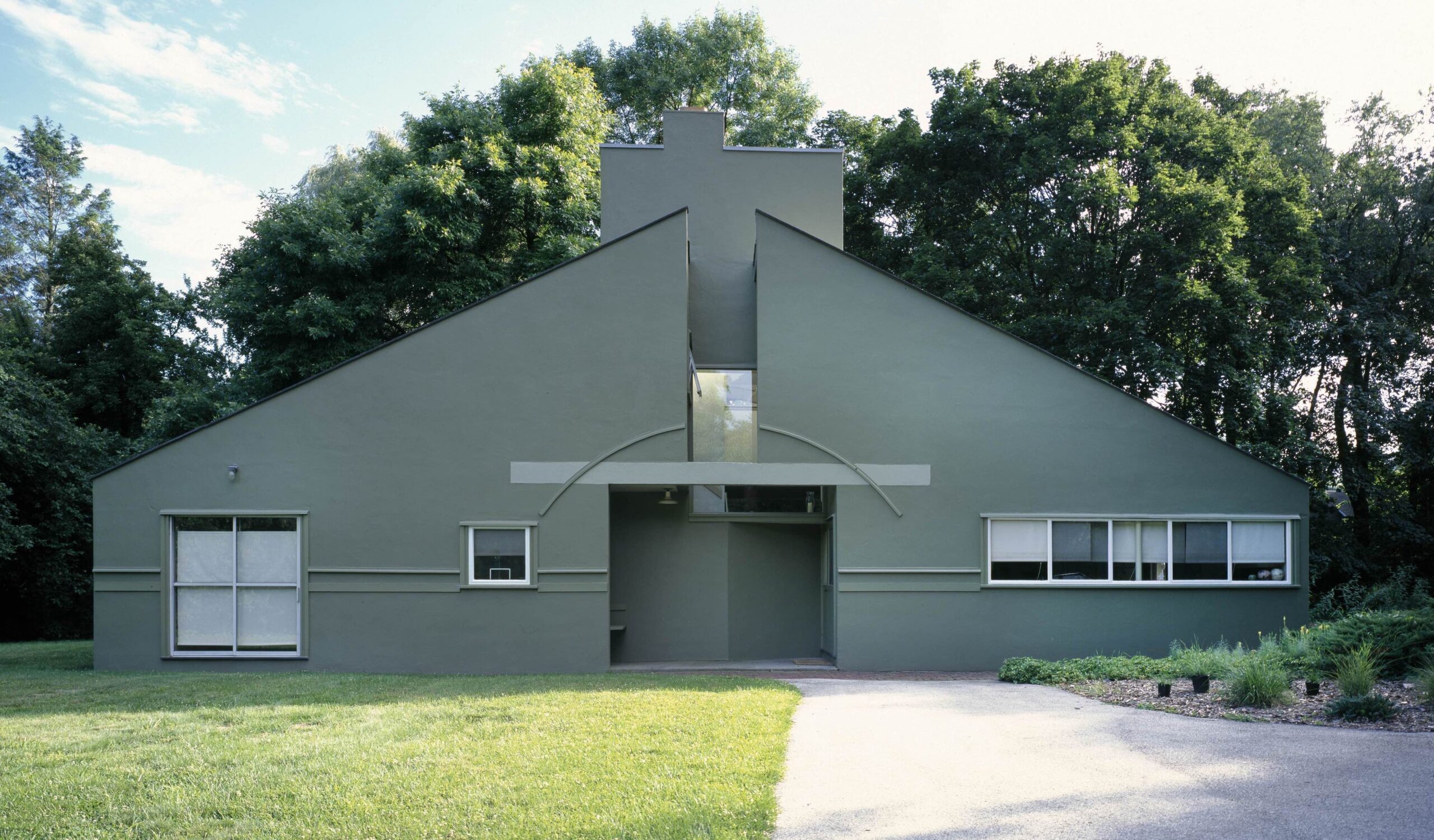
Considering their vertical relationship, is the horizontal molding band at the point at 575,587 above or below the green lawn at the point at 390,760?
above

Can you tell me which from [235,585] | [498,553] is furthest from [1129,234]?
[235,585]

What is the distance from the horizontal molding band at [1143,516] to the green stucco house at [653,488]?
34mm

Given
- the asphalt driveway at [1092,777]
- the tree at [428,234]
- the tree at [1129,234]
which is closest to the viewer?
the asphalt driveway at [1092,777]

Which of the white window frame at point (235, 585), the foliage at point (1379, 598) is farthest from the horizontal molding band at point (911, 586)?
the white window frame at point (235, 585)

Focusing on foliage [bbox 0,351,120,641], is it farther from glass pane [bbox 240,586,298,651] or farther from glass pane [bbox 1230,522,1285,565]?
glass pane [bbox 1230,522,1285,565]

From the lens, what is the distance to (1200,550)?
14141 millimetres

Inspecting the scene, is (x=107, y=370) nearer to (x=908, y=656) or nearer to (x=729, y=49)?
(x=729, y=49)

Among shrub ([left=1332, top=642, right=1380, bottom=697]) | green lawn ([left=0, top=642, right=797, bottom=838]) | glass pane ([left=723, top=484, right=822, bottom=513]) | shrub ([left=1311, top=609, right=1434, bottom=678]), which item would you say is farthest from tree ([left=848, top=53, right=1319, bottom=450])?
green lawn ([left=0, top=642, right=797, bottom=838])

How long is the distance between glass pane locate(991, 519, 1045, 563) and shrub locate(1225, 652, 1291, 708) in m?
4.43

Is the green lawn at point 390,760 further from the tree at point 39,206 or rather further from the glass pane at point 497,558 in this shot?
the tree at point 39,206

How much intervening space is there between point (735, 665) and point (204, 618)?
760 centimetres

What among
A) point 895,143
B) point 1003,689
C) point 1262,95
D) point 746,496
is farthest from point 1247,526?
point 1262,95

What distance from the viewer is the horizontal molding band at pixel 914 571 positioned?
13828mm

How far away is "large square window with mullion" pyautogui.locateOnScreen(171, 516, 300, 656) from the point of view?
13469 millimetres
